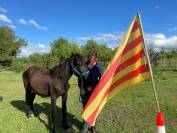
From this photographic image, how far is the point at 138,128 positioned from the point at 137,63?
133 inches

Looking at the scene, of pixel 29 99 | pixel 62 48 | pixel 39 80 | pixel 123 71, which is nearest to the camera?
pixel 123 71

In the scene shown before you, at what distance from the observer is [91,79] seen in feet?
20.3

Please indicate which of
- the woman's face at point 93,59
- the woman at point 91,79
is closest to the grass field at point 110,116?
the woman at point 91,79

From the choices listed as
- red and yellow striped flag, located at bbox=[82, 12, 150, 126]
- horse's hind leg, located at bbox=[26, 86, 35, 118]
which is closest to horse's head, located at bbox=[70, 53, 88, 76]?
horse's hind leg, located at bbox=[26, 86, 35, 118]

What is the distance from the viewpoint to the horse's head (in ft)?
20.8

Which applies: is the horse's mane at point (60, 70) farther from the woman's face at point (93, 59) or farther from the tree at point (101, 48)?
the tree at point (101, 48)

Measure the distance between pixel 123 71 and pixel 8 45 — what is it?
144 ft

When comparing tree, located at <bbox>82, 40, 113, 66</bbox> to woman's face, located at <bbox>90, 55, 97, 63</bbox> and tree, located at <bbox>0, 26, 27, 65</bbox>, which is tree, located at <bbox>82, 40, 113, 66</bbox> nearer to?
tree, located at <bbox>0, 26, 27, 65</bbox>

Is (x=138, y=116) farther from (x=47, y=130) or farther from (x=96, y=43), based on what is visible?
(x=96, y=43)

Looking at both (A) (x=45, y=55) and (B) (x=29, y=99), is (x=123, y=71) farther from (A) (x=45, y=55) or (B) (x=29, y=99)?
(A) (x=45, y=55)

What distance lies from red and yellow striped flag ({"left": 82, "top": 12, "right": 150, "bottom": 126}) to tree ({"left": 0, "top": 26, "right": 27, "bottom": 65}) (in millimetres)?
40941

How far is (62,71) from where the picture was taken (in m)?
6.85

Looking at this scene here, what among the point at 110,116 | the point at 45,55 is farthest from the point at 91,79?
the point at 45,55

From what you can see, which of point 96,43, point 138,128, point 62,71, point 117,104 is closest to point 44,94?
point 62,71
